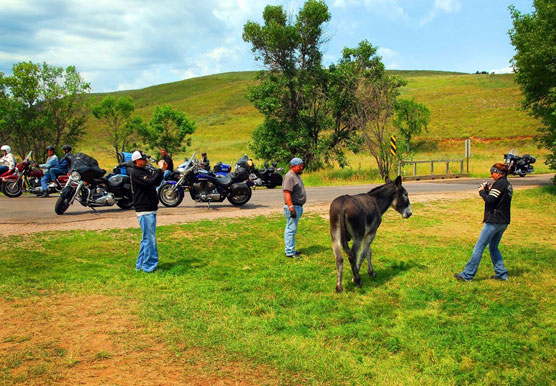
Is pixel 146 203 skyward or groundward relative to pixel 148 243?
skyward

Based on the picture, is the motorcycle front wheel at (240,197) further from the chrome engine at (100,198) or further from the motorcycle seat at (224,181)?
the chrome engine at (100,198)

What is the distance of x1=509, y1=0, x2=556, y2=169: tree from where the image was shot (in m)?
19.1

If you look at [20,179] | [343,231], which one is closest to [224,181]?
[343,231]

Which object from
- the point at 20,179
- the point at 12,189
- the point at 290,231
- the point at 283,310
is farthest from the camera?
the point at 20,179

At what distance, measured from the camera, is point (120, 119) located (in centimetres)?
5897

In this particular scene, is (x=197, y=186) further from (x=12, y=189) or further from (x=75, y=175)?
(x=12, y=189)

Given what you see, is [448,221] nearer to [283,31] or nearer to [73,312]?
[73,312]

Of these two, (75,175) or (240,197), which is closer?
(75,175)

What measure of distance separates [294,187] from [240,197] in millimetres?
7054

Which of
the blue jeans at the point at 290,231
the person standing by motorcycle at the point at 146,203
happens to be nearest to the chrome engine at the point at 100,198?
the person standing by motorcycle at the point at 146,203

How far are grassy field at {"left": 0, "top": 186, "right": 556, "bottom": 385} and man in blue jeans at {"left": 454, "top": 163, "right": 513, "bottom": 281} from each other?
29cm

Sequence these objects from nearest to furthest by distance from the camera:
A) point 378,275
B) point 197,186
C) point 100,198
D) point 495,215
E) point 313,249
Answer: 1. point 495,215
2. point 378,275
3. point 313,249
4. point 100,198
5. point 197,186

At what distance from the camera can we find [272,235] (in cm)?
1154

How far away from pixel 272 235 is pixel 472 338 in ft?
21.8
